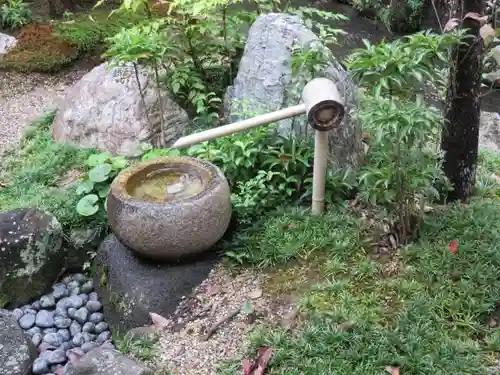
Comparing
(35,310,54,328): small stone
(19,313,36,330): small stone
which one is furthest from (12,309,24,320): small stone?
(35,310,54,328): small stone

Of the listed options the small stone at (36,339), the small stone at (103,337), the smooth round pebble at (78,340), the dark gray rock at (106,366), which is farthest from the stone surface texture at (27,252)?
the dark gray rock at (106,366)

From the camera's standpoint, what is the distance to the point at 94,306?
533cm

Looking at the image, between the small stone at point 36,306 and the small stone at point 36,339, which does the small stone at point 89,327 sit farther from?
the small stone at point 36,306

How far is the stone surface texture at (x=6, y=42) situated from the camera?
9.00 m

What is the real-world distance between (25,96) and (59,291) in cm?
379

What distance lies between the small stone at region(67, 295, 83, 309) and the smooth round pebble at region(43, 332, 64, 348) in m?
0.35

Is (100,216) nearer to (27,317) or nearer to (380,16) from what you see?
(27,317)

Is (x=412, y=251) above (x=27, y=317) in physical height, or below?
above

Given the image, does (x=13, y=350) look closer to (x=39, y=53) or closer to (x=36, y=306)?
(x=36, y=306)

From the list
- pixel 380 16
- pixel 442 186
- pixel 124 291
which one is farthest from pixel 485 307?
pixel 380 16

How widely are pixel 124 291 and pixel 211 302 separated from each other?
2.52 ft

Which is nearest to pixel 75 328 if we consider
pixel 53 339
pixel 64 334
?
pixel 64 334

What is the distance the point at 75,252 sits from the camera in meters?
5.70

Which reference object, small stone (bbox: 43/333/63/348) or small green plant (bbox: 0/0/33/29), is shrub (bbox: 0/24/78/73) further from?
small stone (bbox: 43/333/63/348)
